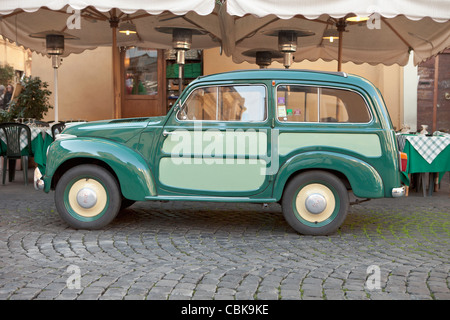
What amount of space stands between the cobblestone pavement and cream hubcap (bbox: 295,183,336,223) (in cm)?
22

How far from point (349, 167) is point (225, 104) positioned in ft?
4.54

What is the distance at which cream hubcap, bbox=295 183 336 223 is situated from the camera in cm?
556

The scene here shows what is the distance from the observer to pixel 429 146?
27.1ft

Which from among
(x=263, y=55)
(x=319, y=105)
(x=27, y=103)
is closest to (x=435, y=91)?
(x=263, y=55)

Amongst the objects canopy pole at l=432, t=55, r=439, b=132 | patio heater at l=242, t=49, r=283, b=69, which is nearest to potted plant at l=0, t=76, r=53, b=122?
patio heater at l=242, t=49, r=283, b=69

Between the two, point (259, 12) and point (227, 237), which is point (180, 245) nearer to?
point (227, 237)

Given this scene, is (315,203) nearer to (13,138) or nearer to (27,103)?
(13,138)

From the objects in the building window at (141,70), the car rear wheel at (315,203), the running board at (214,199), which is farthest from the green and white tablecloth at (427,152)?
the building window at (141,70)

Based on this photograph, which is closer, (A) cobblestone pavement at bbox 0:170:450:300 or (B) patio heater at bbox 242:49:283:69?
(A) cobblestone pavement at bbox 0:170:450:300

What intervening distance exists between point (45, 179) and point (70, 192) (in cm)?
30

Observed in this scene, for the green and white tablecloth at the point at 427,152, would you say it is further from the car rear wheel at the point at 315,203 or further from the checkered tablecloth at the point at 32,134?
the checkered tablecloth at the point at 32,134

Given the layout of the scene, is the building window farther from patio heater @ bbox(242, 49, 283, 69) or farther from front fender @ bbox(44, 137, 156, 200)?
front fender @ bbox(44, 137, 156, 200)

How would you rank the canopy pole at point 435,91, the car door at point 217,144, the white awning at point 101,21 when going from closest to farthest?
1. the car door at point 217,144
2. the white awning at point 101,21
3. the canopy pole at point 435,91

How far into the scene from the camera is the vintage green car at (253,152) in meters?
5.53
